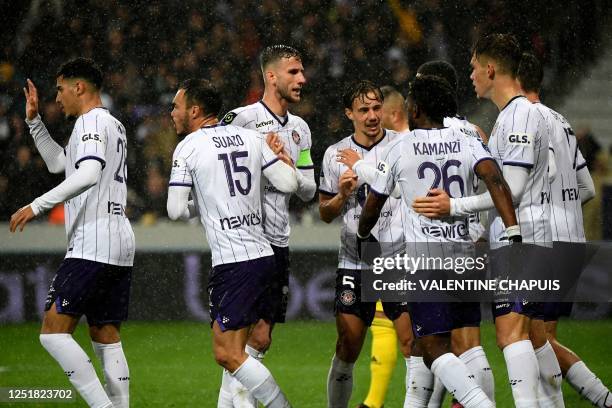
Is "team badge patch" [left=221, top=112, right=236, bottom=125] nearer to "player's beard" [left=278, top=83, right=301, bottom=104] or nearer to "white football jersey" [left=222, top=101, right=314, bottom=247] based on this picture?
"white football jersey" [left=222, top=101, right=314, bottom=247]

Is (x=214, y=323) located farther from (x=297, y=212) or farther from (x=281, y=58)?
(x=297, y=212)

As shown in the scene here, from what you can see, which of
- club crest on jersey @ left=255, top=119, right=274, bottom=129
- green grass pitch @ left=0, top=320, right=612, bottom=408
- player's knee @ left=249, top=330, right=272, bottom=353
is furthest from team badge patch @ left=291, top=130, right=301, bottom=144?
green grass pitch @ left=0, top=320, right=612, bottom=408

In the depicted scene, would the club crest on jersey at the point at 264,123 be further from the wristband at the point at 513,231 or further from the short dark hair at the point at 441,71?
the wristband at the point at 513,231

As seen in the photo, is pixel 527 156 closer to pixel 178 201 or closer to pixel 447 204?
pixel 447 204

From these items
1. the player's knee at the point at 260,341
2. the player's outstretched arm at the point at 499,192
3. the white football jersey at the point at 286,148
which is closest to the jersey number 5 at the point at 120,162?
the white football jersey at the point at 286,148

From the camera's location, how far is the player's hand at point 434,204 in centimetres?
504

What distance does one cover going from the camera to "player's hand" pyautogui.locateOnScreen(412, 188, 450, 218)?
16.5ft

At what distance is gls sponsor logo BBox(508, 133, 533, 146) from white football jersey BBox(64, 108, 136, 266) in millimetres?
1954

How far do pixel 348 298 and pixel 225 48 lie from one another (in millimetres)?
6465

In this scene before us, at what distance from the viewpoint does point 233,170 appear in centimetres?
528

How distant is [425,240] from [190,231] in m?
5.49

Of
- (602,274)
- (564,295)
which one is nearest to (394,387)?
(564,295)

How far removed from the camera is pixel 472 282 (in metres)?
5.12

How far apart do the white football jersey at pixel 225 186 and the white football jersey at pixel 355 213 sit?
0.89m
